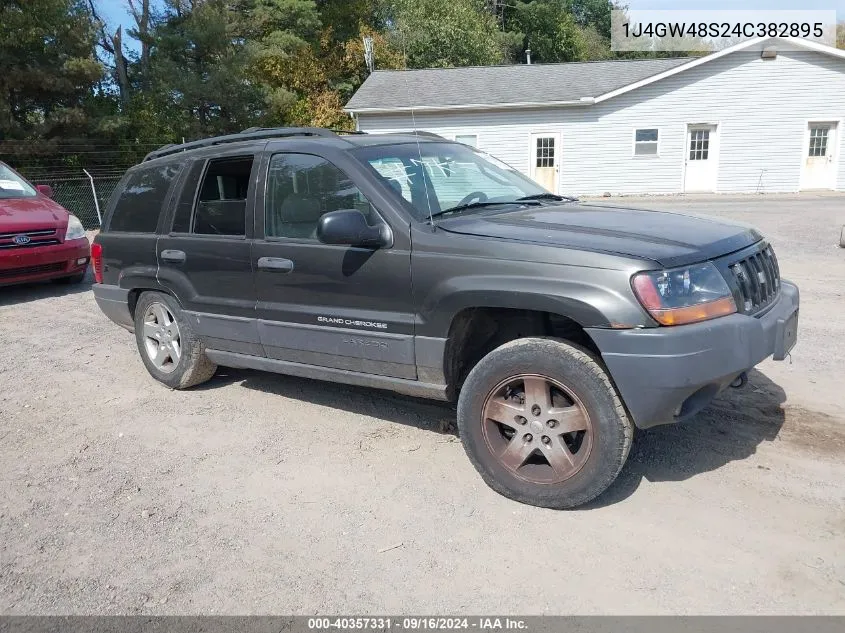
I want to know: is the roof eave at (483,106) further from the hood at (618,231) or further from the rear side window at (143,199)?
the hood at (618,231)

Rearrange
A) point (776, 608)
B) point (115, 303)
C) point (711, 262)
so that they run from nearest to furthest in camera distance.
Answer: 1. point (776, 608)
2. point (711, 262)
3. point (115, 303)

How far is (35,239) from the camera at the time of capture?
9102 mm

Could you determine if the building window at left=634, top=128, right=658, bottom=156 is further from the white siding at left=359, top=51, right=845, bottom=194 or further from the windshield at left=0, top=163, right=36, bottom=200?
the windshield at left=0, top=163, right=36, bottom=200

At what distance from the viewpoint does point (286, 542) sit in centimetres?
343

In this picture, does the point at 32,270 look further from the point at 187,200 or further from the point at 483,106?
the point at 483,106

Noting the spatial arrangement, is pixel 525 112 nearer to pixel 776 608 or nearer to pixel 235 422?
pixel 235 422

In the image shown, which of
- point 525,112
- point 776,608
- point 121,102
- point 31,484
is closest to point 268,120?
point 121,102

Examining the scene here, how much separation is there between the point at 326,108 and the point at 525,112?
1127 cm

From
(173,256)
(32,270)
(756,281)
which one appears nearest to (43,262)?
(32,270)

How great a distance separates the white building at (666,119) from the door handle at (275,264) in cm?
1966

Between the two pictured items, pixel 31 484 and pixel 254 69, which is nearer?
pixel 31 484

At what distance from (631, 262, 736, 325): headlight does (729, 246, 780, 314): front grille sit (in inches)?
6.7

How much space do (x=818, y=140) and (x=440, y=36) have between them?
20.2 m

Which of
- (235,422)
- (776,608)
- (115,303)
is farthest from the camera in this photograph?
(115,303)
